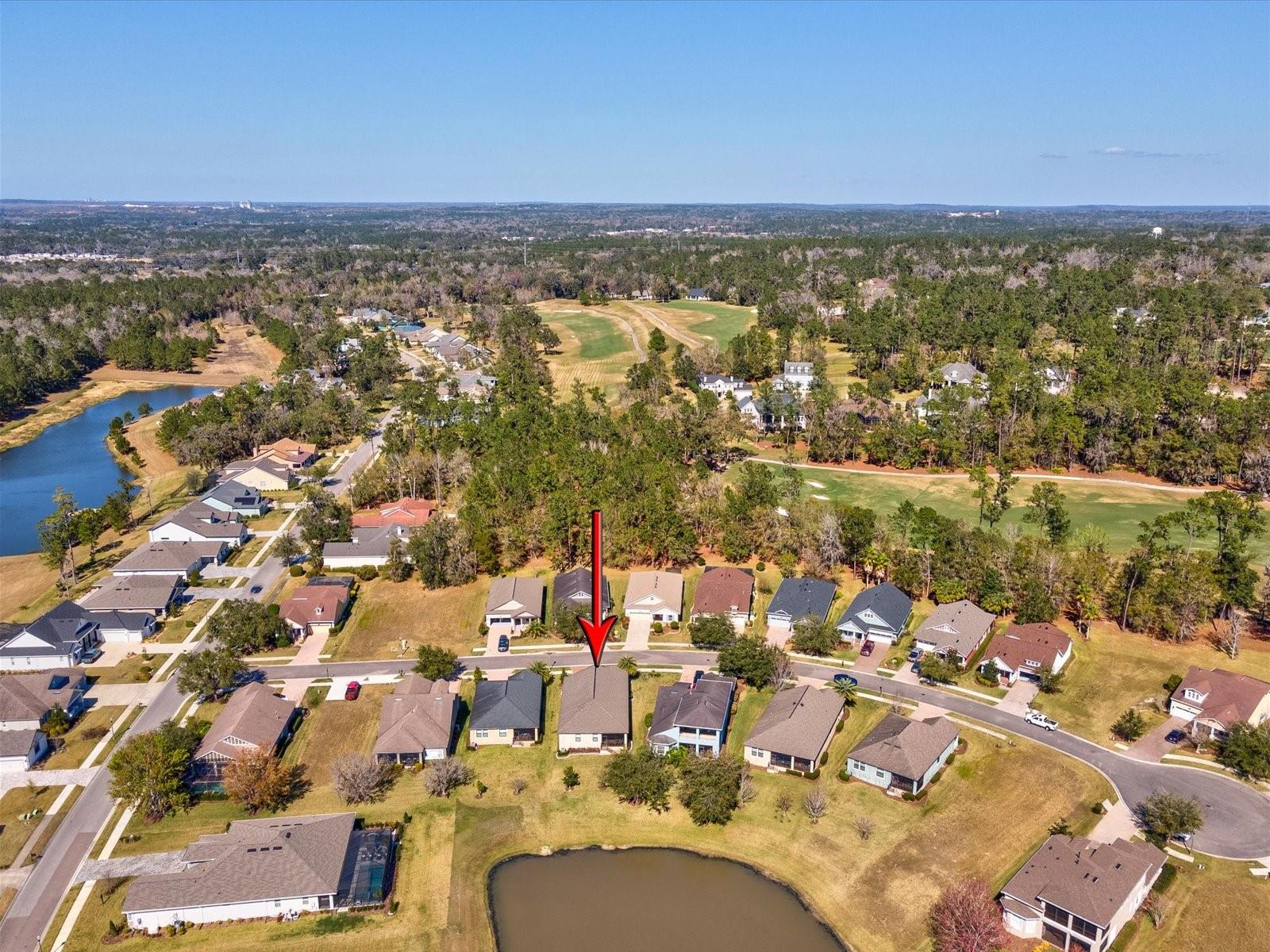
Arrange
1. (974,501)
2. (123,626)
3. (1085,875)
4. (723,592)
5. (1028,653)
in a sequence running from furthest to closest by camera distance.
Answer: (974,501) < (723,592) < (123,626) < (1028,653) < (1085,875)

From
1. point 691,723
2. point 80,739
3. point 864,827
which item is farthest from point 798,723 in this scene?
point 80,739

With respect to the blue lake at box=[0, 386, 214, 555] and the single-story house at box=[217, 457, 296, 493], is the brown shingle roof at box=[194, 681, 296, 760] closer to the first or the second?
the blue lake at box=[0, 386, 214, 555]

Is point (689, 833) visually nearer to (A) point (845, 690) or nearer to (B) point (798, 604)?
(A) point (845, 690)

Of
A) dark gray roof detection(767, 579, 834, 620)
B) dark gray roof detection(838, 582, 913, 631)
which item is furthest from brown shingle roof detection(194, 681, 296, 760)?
dark gray roof detection(838, 582, 913, 631)

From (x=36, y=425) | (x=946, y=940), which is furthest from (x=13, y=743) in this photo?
(x=36, y=425)

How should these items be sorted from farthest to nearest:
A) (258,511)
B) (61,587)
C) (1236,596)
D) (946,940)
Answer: (258,511), (61,587), (1236,596), (946,940)

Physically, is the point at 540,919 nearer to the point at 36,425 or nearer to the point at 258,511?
the point at 258,511
